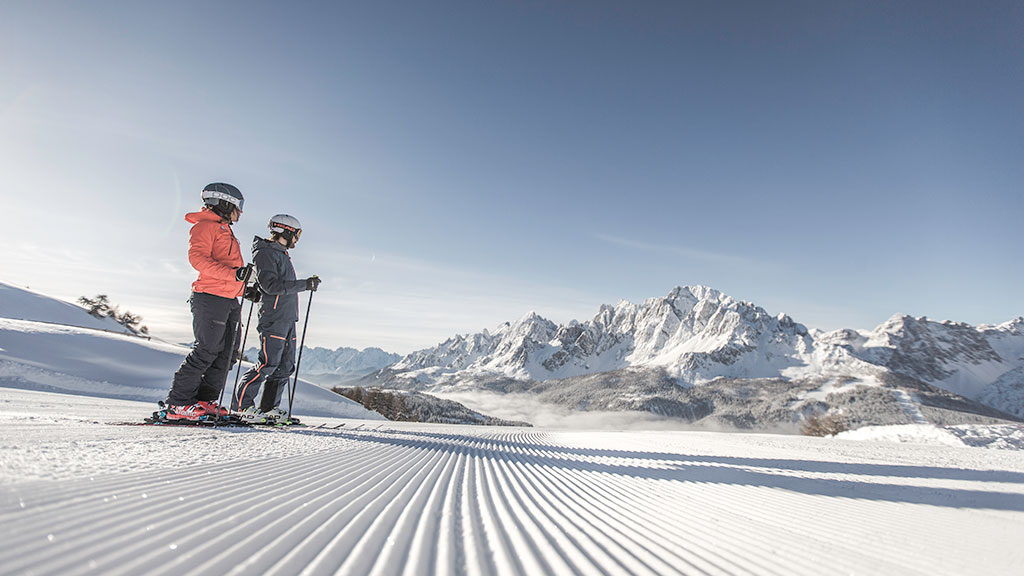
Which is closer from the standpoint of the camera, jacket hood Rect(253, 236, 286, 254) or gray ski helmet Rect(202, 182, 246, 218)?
gray ski helmet Rect(202, 182, 246, 218)

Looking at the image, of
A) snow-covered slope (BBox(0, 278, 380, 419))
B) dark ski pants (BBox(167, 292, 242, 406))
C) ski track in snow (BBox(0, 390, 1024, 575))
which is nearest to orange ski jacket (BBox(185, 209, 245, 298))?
dark ski pants (BBox(167, 292, 242, 406))

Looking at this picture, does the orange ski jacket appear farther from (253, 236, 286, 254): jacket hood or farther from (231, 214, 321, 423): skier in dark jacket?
(253, 236, 286, 254): jacket hood

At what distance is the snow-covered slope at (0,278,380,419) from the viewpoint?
980cm

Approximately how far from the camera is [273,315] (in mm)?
6078

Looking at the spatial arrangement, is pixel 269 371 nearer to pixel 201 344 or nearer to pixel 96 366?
pixel 201 344

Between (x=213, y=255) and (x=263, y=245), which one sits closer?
(x=213, y=255)

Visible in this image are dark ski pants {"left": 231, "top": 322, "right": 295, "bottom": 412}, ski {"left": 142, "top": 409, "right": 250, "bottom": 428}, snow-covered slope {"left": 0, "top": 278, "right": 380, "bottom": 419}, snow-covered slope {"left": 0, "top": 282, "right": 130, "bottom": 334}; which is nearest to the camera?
ski {"left": 142, "top": 409, "right": 250, "bottom": 428}

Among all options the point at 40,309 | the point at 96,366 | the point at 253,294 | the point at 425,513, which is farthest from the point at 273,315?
the point at 40,309

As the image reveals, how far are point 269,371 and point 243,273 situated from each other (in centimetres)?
167

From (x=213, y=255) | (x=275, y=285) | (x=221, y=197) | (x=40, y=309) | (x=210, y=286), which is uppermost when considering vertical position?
(x=221, y=197)

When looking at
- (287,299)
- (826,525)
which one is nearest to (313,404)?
(287,299)

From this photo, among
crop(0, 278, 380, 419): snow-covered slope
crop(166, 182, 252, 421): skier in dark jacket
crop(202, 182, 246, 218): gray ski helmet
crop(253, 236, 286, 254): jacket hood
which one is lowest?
crop(0, 278, 380, 419): snow-covered slope

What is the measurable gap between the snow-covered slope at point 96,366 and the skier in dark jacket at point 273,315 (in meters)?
6.86

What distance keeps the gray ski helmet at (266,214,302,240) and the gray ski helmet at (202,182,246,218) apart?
3.32 ft
